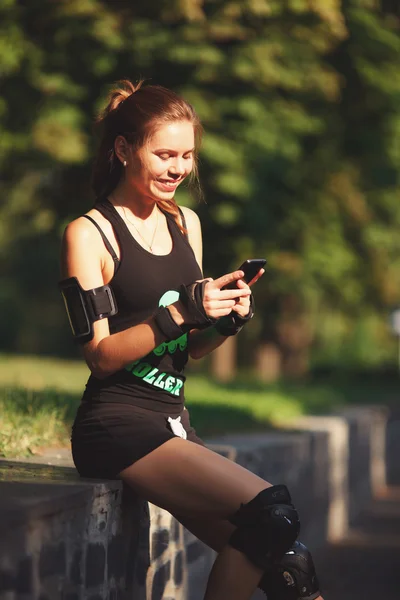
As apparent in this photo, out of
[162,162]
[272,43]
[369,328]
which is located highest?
[272,43]

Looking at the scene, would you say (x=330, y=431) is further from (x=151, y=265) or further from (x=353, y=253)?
(x=353, y=253)

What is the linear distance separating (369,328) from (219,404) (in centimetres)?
3353

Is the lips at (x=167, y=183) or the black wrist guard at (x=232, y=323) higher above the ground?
the lips at (x=167, y=183)

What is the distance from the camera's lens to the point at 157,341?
13.8 ft

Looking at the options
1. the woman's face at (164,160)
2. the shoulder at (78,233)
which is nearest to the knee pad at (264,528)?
the shoulder at (78,233)

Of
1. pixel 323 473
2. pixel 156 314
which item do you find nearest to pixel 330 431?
pixel 323 473

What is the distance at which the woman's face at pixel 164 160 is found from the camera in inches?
177

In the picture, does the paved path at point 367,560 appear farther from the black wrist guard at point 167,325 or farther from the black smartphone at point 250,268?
the black wrist guard at point 167,325

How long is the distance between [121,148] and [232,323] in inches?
28.6

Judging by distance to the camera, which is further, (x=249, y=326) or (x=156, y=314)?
(x=249, y=326)

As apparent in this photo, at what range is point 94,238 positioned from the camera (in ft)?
14.4

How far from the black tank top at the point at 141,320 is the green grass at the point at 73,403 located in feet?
3.96

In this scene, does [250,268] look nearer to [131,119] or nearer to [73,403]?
[131,119]

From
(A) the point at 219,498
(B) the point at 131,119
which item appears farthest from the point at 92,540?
(B) the point at 131,119
